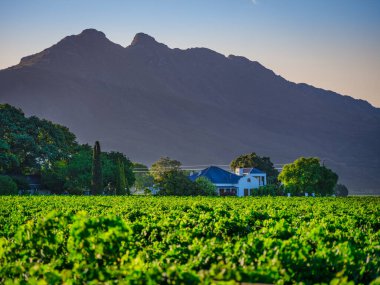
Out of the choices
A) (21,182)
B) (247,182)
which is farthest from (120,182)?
(247,182)

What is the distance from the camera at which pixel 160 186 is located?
75.1 meters

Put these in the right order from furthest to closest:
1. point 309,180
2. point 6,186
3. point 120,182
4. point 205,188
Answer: point 309,180, point 120,182, point 205,188, point 6,186

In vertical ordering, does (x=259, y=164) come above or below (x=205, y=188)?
above

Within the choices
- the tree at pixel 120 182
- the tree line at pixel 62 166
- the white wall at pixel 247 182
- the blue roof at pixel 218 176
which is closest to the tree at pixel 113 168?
the tree line at pixel 62 166

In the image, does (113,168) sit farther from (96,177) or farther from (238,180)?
(238,180)

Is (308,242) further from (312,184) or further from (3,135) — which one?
(312,184)

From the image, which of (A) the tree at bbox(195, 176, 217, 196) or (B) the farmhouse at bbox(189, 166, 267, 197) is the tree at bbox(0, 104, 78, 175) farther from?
(B) the farmhouse at bbox(189, 166, 267, 197)

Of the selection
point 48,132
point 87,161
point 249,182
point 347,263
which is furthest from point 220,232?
point 249,182

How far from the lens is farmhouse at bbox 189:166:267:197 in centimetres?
11300

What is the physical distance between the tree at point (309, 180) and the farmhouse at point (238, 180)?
11520 millimetres

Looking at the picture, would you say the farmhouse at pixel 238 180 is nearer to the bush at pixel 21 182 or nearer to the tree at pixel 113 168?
the tree at pixel 113 168

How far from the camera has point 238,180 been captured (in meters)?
114

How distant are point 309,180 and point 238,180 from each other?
56.6 feet

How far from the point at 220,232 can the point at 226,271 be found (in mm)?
10100
